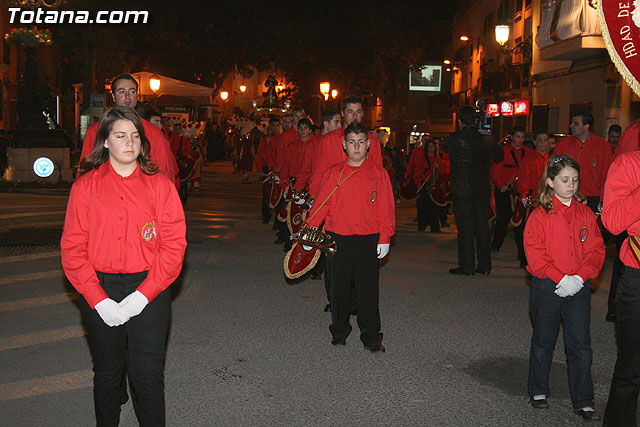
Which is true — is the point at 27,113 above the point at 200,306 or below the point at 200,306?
above

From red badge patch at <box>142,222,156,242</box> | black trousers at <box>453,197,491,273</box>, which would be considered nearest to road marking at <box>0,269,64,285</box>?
black trousers at <box>453,197,491,273</box>

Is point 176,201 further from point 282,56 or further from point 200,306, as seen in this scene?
point 282,56

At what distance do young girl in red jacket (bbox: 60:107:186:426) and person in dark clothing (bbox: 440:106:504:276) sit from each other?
21.1 feet

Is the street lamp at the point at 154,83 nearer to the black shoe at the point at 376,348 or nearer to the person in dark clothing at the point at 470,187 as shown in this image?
the person in dark clothing at the point at 470,187

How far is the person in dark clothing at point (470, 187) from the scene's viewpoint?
9875 mm

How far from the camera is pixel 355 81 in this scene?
143 ft

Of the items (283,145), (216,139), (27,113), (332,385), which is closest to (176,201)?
(332,385)

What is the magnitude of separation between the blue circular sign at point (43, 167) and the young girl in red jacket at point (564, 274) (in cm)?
1734

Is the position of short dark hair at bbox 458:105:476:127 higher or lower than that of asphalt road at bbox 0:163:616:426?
higher

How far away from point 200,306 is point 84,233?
406 centimetres

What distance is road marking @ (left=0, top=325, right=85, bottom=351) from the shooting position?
6.39 meters

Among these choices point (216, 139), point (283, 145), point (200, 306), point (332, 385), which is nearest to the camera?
point (332, 385)

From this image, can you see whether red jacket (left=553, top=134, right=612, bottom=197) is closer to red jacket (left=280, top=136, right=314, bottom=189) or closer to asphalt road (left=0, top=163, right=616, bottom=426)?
asphalt road (left=0, top=163, right=616, bottom=426)

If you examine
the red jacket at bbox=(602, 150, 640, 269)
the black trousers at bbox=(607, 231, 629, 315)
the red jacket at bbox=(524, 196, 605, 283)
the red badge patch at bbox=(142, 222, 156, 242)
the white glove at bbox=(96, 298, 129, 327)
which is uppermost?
the red jacket at bbox=(602, 150, 640, 269)
